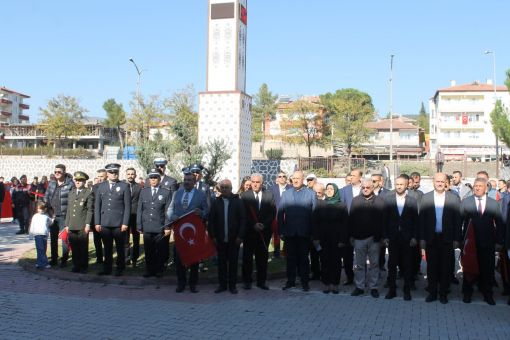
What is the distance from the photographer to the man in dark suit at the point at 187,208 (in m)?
8.36

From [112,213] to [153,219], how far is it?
0.80 m

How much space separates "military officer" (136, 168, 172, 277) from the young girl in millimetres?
1954

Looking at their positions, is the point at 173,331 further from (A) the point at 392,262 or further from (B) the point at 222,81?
(B) the point at 222,81

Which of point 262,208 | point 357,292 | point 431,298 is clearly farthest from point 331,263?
point 431,298

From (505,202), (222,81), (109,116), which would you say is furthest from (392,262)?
(109,116)

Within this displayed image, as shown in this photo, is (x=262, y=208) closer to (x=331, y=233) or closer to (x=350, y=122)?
(x=331, y=233)

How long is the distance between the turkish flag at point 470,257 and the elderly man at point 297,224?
2.35 meters

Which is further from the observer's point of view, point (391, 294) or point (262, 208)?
point (262, 208)

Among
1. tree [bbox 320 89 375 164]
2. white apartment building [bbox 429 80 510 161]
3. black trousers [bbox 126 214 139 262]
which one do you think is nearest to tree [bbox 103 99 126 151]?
tree [bbox 320 89 375 164]

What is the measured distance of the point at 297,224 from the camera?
8422 mm

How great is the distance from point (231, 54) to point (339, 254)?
48.1 feet

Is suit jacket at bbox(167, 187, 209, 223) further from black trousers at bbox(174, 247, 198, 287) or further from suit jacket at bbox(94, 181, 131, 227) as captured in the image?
suit jacket at bbox(94, 181, 131, 227)

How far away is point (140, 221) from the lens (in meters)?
9.05

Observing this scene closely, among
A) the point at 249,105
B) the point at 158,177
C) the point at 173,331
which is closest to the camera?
the point at 173,331
